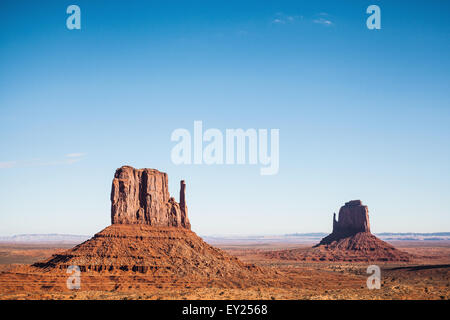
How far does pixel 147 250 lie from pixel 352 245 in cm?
10786

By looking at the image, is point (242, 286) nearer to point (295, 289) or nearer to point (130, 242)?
point (295, 289)

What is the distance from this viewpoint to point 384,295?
205 ft

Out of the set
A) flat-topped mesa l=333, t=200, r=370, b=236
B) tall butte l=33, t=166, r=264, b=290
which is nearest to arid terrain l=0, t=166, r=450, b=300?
tall butte l=33, t=166, r=264, b=290

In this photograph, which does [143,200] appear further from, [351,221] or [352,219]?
[351,221]

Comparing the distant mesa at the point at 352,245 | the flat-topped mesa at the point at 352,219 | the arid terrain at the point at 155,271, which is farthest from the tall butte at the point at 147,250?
the flat-topped mesa at the point at 352,219

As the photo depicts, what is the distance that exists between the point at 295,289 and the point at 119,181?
116 feet

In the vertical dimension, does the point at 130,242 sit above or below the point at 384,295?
above

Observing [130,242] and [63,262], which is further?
[130,242]

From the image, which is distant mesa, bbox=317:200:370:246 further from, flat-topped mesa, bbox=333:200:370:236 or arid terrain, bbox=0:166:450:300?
arid terrain, bbox=0:166:450:300

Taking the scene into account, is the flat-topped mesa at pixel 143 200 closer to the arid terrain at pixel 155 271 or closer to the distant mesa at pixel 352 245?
the arid terrain at pixel 155 271

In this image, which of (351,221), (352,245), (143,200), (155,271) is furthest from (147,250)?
(351,221)

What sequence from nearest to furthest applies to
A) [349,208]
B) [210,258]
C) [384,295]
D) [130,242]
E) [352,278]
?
[384,295], [130,242], [210,258], [352,278], [349,208]

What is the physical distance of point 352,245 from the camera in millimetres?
162375
